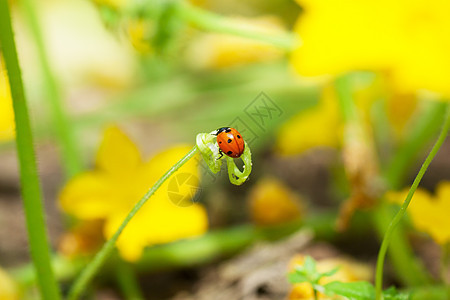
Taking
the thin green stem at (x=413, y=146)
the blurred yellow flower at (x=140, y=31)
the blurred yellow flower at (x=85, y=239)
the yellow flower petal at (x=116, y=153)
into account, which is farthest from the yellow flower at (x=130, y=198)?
the thin green stem at (x=413, y=146)

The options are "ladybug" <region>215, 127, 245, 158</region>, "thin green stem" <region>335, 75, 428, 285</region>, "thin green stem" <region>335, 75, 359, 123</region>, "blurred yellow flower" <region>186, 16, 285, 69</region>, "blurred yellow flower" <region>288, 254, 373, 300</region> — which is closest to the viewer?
"ladybug" <region>215, 127, 245, 158</region>

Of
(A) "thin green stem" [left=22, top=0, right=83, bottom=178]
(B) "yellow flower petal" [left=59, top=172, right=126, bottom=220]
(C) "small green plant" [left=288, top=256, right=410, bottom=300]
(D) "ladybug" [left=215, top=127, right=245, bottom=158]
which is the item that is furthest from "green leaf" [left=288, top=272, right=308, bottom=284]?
(A) "thin green stem" [left=22, top=0, right=83, bottom=178]

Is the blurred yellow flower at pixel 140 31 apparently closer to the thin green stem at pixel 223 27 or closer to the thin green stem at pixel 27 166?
the thin green stem at pixel 223 27

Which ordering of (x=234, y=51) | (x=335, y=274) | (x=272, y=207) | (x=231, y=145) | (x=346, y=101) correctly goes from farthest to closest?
1. (x=234, y=51)
2. (x=272, y=207)
3. (x=346, y=101)
4. (x=335, y=274)
5. (x=231, y=145)

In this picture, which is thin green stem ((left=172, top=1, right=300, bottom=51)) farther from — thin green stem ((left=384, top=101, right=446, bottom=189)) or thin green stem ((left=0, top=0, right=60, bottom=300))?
thin green stem ((left=0, top=0, right=60, bottom=300))

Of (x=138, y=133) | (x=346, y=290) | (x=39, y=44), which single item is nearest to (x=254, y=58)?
(x=138, y=133)

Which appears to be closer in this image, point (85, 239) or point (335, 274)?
point (335, 274)

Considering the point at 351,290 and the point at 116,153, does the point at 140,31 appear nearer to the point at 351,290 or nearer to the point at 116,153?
the point at 116,153

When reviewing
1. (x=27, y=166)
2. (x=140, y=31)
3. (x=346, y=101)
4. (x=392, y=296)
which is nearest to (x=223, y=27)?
(x=140, y=31)
